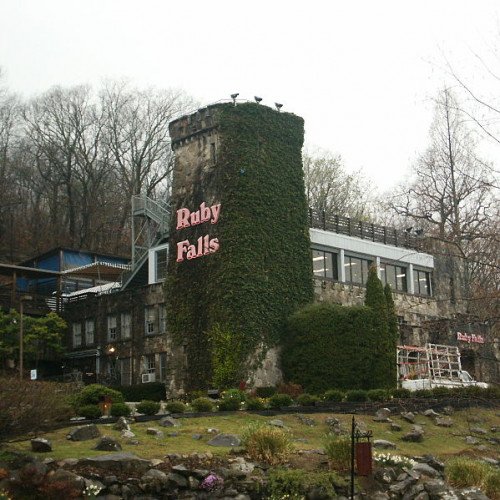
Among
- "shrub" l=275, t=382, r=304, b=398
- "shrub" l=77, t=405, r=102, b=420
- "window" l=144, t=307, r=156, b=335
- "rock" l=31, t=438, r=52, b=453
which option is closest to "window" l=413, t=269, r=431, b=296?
"window" l=144, t=307, r=156, b=335

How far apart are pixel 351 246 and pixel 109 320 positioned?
13862 millimetres

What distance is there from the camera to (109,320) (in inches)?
2026

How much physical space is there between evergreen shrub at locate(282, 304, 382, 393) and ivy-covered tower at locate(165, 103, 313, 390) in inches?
55.8

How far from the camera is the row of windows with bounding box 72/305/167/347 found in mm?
48344

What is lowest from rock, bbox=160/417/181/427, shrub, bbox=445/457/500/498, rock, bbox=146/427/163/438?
shrub, bbox=445/457/500/498

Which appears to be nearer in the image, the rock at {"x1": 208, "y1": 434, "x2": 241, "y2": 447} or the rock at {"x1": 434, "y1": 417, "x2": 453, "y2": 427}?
the rock at {"x1": 208, "y1": 434, "x2": 241, "y2": 447}

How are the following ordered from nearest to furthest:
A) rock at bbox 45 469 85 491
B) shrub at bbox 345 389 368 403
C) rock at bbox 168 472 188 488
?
rock at bbox 45 469 85 491 < rock at bbox 168 472 188 488 < shrub at bbox 345 389 368 403

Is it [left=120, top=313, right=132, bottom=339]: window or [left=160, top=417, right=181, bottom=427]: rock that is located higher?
[left=120, top=313, right=132, bottom=339]: window

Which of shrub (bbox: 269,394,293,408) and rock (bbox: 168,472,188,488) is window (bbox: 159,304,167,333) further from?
rock (bbox: 168,472,188,488)

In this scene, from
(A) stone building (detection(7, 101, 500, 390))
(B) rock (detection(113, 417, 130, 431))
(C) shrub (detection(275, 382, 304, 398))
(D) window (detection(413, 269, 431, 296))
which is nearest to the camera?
(B) rock (detection(113, 417, 130, 431))

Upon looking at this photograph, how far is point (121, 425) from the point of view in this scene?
26219 millimetres

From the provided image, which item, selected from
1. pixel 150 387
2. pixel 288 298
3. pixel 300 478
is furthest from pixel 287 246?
pixel 300 478

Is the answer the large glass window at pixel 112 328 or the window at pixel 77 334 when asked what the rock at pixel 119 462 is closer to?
the large glass window at pixel 112 328

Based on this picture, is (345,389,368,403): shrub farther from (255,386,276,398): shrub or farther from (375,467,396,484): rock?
(375,467,396,484): rock
